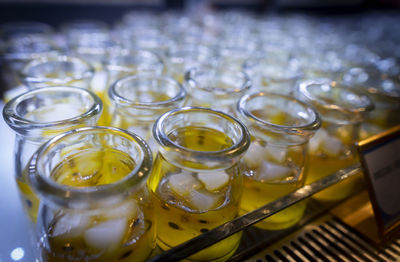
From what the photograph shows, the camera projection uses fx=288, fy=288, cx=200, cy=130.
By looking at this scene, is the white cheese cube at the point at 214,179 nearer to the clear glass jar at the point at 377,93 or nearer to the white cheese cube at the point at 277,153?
the white cheese cube at the point at 277,153

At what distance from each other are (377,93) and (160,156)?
0.60m

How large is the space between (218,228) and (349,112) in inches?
12.9

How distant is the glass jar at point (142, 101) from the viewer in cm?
47

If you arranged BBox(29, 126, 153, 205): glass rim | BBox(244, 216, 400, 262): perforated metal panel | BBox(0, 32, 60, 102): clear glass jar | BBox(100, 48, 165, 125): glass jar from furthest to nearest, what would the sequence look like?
BBox(0, 32, 60, 102): clear glass jar < BBox(100, 48, 165, 125): glass jar < BBox(244, 216, 400, 262): perforated metal panel < BBox(29, 126, 153, 205): glass rim

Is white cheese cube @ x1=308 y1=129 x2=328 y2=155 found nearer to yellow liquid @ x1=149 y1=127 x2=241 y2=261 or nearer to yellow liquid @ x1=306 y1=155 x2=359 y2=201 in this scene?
yellow liquid @ x1=306 y1=155 x2=359 y2=201

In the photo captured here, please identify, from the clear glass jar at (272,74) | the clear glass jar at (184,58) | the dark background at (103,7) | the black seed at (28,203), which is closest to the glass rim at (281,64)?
the clear glass jar at (272,74)

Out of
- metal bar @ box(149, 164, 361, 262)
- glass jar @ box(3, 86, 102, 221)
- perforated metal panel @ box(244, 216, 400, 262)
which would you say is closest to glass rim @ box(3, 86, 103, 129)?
glass jar @ box(3, 86, 102, 221)

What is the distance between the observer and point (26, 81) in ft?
1.78

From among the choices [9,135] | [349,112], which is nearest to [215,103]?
[349,112]

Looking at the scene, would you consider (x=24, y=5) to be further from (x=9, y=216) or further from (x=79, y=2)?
(x=9, y=216)

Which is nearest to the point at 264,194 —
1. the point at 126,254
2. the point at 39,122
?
the point at 126,254

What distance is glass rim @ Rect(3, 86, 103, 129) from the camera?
1.28ft

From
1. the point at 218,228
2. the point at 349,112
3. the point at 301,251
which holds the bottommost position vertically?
the point at 301,251

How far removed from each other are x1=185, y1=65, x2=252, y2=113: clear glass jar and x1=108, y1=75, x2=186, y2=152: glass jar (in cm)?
4
